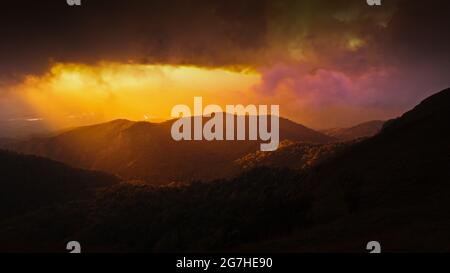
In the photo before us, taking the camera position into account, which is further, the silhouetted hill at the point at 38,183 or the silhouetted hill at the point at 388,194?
the silhouetted hill at the point at 38,183

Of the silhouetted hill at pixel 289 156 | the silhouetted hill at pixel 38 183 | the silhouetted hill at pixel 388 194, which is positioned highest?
the silhouetted hill at pixel 289 156

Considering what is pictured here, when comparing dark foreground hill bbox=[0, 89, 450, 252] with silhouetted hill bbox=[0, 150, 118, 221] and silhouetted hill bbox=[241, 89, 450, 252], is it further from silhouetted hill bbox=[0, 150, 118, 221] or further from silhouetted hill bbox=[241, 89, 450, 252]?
silhouetted hill bbox=[0, 150, 118, 221]

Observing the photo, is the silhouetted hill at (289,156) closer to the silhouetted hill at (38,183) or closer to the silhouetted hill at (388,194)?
the silhouetted hill at (38,183)

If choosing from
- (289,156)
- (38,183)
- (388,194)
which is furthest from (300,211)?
(289,156)

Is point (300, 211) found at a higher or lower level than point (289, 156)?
lower

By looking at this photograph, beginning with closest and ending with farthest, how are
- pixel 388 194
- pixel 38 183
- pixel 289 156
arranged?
pixel 388 194 → pixel 38 183 → pixel 289 156

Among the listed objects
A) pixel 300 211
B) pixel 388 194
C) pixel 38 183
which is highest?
pixel 38 183

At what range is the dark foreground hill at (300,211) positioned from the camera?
30719 mm

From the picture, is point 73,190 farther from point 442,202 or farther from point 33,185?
point 442,202

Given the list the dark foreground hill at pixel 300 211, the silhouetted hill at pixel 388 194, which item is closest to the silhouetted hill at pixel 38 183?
the dark foreground hill at pixel 300 211

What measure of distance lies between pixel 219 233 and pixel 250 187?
3733 centimetres

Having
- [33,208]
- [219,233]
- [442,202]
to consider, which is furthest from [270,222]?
[33,208]

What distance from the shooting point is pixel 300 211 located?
43.5 m

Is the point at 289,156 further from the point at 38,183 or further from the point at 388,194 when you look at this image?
the point at 388,194
